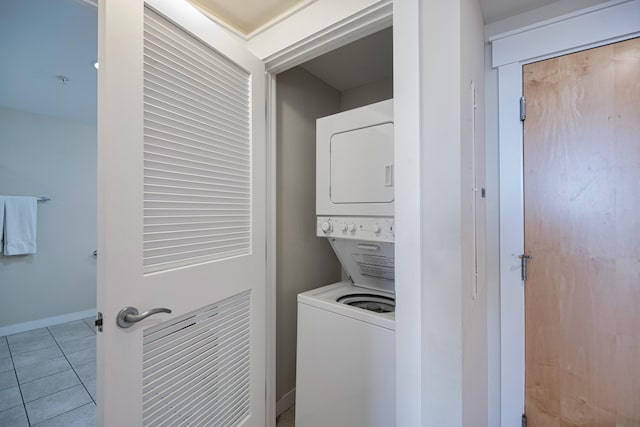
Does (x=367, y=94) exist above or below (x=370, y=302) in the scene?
above

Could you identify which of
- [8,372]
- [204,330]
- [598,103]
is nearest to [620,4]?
[598,103]

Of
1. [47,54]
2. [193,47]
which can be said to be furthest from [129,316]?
[47,54]

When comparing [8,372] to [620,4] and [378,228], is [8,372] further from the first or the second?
[620,4]

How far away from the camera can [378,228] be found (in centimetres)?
144

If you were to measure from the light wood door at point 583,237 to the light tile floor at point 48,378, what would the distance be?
2.73 metres

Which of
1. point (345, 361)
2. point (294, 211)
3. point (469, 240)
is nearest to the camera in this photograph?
point (469, 240)

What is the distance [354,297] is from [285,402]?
3.22ft

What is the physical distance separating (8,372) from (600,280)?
4.19 m

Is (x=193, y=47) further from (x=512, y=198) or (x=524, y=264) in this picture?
(x=524, y=264)

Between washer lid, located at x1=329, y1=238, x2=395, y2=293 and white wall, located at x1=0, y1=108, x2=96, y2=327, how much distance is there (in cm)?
373

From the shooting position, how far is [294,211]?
81.8 inches

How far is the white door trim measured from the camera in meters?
1.24

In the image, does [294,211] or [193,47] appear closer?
[193,47]

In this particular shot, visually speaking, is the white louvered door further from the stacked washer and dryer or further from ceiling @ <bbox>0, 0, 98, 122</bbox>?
ceiling @ <bbox>0, 0, 98, 122</bbox>
